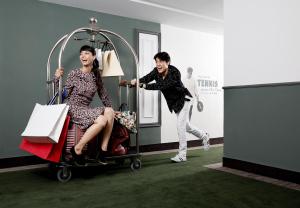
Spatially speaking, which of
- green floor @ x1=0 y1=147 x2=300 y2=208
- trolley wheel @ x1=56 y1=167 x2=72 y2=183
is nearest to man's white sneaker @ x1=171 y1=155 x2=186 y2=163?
green floor @ x1=0 y1=147 x2=300 y2=208

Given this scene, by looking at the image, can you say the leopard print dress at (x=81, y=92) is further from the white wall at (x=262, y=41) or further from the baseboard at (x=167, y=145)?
the baseboard at (x=167, y=145)

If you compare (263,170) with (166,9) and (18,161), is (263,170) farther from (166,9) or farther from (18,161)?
(18,161)

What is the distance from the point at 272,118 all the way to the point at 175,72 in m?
1.46

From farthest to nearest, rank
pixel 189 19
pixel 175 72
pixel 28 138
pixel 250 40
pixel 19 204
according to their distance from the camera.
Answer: pixel 189 19 → pixel 175 72 → pixel 250 40 → pixel 28 138 → pixel 19 204

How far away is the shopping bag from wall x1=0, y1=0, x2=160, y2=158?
87cm

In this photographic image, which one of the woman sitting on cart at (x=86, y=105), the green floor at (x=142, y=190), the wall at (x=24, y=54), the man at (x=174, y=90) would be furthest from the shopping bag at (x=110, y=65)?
the green floor at (x=142, y=190)

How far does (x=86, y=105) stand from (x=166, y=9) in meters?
2.21

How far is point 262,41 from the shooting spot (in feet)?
11.1

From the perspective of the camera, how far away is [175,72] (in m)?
4.09

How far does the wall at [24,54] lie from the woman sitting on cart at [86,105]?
2.99ft

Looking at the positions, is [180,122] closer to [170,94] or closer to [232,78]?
[170,94]

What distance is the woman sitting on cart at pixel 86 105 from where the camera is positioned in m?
3.11

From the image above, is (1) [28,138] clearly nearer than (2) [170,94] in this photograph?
Yes

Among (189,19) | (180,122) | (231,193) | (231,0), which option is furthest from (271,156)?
(189,19)
